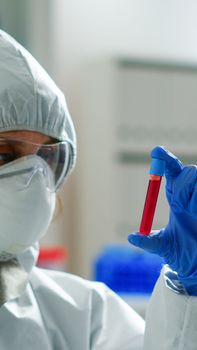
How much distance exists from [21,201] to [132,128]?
5.74 ft

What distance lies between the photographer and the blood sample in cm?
90

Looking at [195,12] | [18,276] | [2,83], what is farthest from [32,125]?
[195,12]

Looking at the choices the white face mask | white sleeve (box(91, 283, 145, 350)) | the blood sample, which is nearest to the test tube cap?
the blood sample

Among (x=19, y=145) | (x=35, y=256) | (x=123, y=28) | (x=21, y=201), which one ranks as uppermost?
(x=123, y=28)

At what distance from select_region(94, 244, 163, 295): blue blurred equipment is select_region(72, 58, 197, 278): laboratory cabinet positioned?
45cm

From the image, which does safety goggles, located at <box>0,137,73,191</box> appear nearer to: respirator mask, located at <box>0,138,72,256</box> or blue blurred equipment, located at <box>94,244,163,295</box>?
respirator mask, located at <box>0,138,72,256</box>

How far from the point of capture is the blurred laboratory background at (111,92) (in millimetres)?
2822

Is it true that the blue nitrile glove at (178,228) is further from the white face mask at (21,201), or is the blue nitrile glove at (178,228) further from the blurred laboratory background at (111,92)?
the blurred laboratory background at (111,92)

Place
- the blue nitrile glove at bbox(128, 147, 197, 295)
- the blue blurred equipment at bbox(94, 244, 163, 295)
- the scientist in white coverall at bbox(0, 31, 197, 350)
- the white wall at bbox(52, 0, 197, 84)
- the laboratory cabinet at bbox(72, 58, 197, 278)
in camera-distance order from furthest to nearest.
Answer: the white wall at bbox(52, 0, 197, 84) < the laboratory cabinet at bbox(72, 58, 197, 278) < the blue blurred equipment at bbox(94, 244, 163, 295) < the scientist in white coverall at bbox(0, 31, 197, 350) < the blue nitrile glove at bbox(128, 147, 197, 295)

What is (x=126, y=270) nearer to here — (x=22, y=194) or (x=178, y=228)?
(x=22, y=194)

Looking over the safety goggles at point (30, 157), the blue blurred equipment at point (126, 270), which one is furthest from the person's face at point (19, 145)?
the blue blurred equipment at point (126, 270)

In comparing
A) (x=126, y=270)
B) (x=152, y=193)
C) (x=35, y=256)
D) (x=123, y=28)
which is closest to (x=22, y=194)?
(x=35, y=256)

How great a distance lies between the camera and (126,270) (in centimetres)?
231

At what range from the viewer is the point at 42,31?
2955 mm
